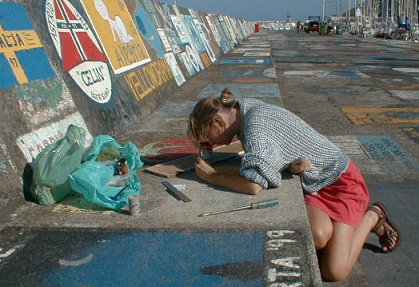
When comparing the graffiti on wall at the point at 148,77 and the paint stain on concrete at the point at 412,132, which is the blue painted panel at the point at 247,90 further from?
the paint stain on concrete at the point at 412,132

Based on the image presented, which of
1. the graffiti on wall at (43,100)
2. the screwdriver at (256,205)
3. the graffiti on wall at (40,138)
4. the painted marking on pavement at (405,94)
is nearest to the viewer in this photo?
the screwdriver at (256,205)

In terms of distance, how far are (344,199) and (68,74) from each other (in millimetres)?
2978

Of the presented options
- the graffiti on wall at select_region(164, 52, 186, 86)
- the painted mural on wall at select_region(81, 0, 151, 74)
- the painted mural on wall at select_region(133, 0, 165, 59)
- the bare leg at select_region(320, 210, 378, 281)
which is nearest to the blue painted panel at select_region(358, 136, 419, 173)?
the bare leg at select_region(320, 210, 378, 281)

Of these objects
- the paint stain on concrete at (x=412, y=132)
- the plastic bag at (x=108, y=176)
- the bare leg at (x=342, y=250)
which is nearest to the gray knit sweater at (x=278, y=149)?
the bare leg at (x=342, y=250)

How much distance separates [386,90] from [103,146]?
748 centimetres

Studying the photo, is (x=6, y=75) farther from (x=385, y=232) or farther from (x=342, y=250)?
(x=385, y=232)

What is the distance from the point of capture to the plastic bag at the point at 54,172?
317 cm

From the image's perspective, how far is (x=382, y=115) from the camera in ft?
23.8

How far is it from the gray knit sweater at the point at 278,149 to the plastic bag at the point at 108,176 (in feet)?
2.70

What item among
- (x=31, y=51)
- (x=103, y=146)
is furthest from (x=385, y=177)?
(x=31, y=51)

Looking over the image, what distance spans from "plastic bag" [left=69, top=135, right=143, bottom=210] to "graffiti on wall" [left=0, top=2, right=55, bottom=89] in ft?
2.90

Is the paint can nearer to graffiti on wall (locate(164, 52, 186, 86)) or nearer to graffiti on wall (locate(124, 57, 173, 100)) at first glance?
graffiti on wall (locate(124, 57, 173, 100))

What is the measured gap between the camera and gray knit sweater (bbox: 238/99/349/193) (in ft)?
9.75

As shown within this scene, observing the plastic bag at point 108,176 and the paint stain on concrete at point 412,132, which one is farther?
the paint stain on concrete at point 412,132
